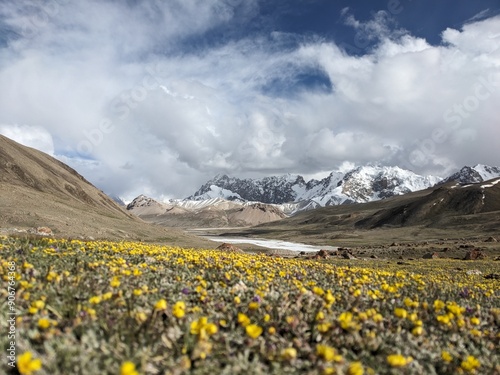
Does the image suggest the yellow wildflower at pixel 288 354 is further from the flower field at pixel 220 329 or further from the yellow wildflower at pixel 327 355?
the yellow wildflower at pixel 327 355

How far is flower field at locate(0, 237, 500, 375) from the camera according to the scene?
4.13m

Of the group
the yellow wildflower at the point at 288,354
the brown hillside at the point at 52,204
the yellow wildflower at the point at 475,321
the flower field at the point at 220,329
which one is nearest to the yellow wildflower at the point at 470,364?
the flower field at the point at 220,329

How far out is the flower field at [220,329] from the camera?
4129 mm

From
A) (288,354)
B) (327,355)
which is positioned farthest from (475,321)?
(288,354)

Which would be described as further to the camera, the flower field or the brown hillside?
the brown hillside

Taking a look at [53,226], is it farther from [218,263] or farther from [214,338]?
[214,338]

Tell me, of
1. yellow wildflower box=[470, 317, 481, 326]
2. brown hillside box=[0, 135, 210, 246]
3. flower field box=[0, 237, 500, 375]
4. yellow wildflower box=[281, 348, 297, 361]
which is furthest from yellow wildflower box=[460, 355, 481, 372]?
brown hillside box=[0, 135, 210, 246]

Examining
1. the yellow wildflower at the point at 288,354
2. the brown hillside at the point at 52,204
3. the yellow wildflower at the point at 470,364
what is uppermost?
the brown hillside at the point at 52,204

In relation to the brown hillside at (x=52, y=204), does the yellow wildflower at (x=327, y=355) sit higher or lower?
lower

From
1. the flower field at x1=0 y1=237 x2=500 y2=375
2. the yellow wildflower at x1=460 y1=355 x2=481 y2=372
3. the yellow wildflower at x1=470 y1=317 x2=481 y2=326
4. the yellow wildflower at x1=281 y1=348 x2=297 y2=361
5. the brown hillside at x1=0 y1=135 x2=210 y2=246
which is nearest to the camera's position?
the flower field at x1=0 y1=237 x2=500 y2=375

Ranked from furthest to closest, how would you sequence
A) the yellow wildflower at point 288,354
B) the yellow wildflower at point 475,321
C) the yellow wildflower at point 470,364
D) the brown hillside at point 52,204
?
the brown hillside at point 52,204, the yellow wildflower at point 475,321, the yellow wildflower at point 470,364, the yellow wildflower at point 288,354

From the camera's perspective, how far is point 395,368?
14.7ft

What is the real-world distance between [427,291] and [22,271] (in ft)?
29.8

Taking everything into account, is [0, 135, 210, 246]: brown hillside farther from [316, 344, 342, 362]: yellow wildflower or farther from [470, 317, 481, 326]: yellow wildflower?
[470, 317, 481, 326]: yellow wildflower
